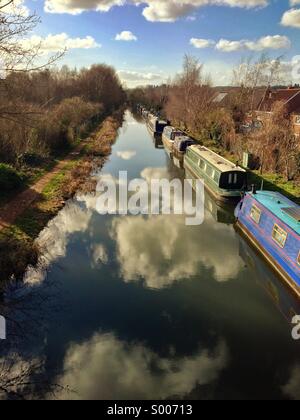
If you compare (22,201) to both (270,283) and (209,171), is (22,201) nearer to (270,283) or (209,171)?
(209,171)

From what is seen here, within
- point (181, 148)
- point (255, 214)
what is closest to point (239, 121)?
point (181, 148)

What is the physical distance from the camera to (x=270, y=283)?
11664 millimetres

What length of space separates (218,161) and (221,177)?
2.78 metres

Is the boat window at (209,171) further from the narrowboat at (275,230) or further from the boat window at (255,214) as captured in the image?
the boat window at (255,214)

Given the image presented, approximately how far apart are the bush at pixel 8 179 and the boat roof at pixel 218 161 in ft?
35.4

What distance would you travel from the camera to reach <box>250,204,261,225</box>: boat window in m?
13.5

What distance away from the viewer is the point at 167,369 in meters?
8.05

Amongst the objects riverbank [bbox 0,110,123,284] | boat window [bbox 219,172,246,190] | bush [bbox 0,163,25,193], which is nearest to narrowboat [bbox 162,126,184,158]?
riverbank [bbox 0,110,123,284]

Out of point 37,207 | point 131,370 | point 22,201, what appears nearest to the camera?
point 131,370

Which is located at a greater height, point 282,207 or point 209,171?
point 282,207

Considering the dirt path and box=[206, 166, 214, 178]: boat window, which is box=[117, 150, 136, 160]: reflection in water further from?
box=[206, 166, 214, 178]: boat window

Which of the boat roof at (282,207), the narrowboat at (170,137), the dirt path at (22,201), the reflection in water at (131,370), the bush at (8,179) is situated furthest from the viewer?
the narrowboat at (170,137)

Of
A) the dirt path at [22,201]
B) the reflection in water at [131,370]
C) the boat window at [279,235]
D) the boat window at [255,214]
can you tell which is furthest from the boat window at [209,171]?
the reflection in water at [131,370]

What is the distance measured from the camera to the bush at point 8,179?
17031mm
